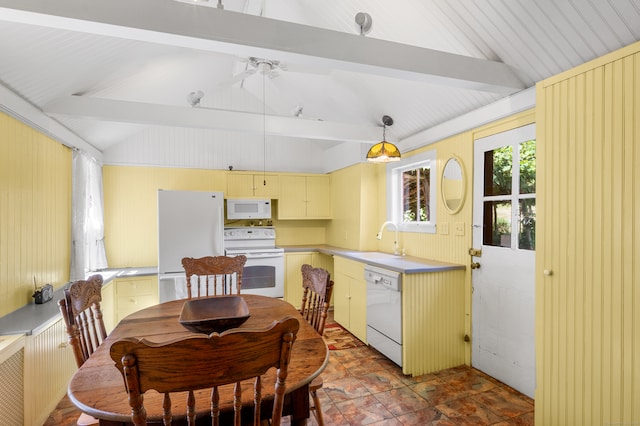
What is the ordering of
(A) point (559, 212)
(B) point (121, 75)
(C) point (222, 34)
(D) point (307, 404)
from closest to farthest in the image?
(D) point (307, 404)
(C) point (222, 34)
(A) point (559, 212)
(B) point (121, 75)

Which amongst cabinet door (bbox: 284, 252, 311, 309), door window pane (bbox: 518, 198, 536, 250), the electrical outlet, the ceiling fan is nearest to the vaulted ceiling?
the ceiling fan

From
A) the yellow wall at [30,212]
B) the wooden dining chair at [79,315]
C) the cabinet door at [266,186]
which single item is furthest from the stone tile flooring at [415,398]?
the cabinet door at [266,186]

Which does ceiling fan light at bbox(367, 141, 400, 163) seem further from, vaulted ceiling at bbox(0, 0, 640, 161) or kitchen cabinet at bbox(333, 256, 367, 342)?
kitchen cabinet at bbox(333, 256, 367, 342)

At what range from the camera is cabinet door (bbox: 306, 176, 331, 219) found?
5.06m

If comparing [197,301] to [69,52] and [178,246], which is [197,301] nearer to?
[69,52]

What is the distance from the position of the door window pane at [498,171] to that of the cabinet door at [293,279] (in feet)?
8.81

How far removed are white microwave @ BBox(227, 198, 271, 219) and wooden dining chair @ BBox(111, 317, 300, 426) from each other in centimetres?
378

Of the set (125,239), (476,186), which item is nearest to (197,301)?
(476,186)

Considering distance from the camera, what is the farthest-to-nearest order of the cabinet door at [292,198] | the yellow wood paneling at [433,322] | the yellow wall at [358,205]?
the cabinet door at [292,198]
the yellow wall at [358,205]
the yellow wood paneling at [433,322]

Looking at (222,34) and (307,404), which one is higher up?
(222,34)

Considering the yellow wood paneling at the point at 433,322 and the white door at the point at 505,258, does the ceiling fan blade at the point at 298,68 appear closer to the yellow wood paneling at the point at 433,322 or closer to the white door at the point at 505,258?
the white door at the point at 505,258

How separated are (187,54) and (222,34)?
1469 millimetres

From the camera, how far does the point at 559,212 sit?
1806 millimetres

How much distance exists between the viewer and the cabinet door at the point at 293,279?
4570 millimetres
